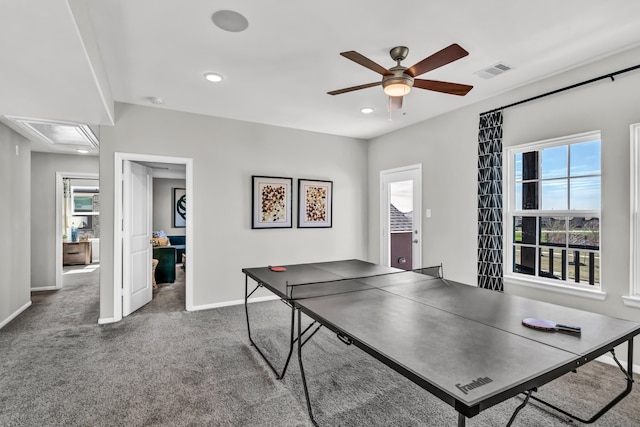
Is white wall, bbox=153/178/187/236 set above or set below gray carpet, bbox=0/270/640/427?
above

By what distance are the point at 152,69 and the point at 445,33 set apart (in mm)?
2526

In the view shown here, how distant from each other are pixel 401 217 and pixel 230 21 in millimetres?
3678

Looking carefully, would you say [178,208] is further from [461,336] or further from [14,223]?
[461,336]

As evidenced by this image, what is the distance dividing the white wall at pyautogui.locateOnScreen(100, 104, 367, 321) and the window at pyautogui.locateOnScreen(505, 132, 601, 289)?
2589 mm

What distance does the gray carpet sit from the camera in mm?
2012

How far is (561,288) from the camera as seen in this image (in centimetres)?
297

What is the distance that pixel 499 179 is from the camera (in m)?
3.47

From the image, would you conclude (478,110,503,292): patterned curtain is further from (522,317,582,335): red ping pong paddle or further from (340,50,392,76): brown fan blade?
(522,317,582,335): red ping pong paddle

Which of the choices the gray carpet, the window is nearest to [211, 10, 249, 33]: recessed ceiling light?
the gray carpet

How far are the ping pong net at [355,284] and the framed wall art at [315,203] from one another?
2.35 m

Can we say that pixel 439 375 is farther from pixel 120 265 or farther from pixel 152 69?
pixel 120 265

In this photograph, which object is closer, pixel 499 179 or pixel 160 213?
pixel 499 179

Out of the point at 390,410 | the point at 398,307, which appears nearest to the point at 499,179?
the point at 398,307

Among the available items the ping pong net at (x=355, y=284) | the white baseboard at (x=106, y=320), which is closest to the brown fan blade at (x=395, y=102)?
the ping pong net at (x=355, y=284)
